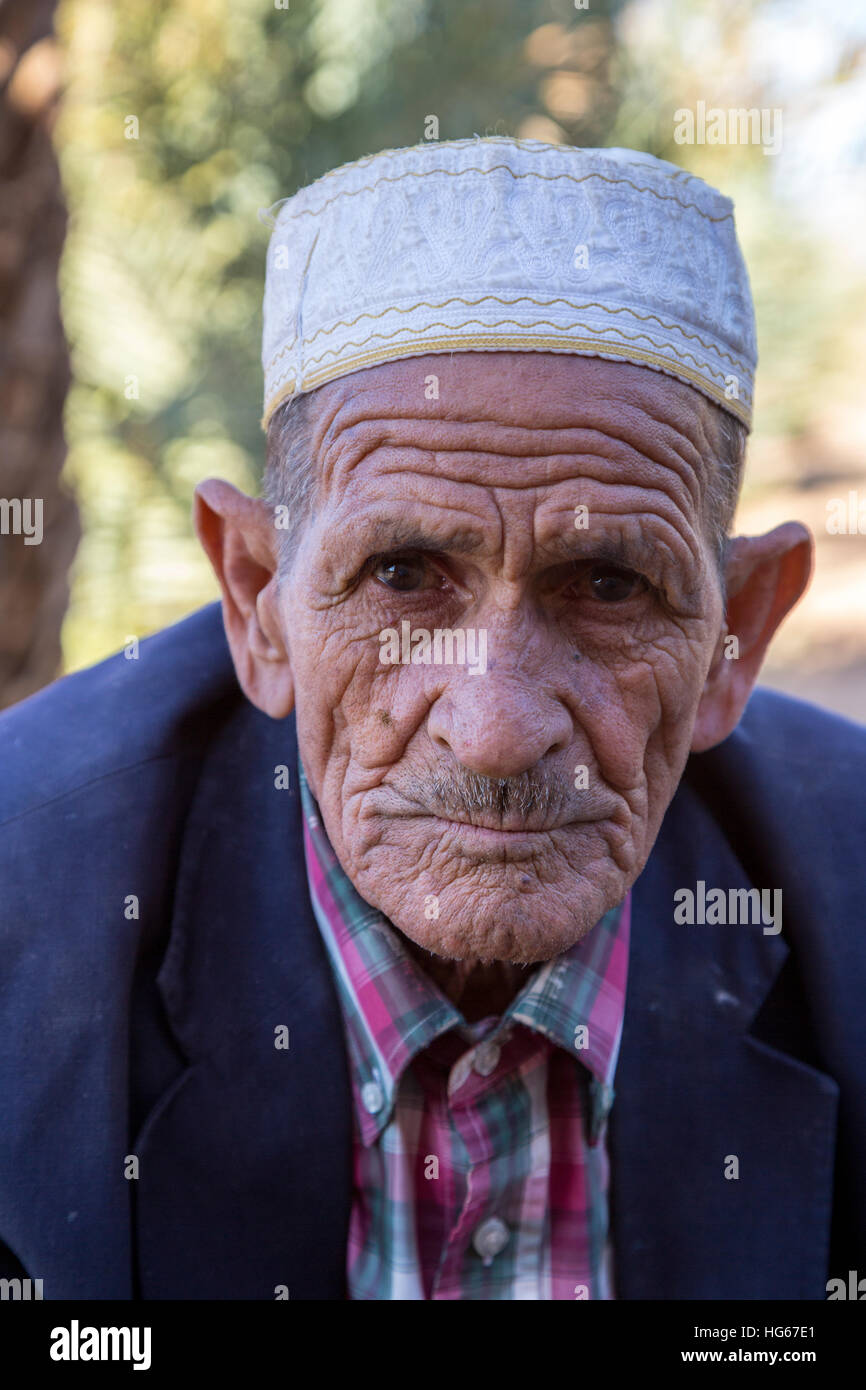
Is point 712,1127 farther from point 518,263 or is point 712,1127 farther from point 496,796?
point 518,263

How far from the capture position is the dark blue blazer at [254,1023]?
1.84 meters

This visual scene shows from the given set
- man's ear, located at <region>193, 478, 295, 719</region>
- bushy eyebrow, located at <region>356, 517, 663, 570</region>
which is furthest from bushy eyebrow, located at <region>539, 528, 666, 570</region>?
man's ear, located at <region>193, 478, 295, 719</region>

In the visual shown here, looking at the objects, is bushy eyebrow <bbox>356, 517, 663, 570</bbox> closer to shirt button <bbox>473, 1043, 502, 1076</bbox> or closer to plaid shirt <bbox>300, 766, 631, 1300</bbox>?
plaid shirt <bbox>300, 766, 631, 1300</bbox>

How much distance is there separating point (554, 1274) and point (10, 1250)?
0.88 meters

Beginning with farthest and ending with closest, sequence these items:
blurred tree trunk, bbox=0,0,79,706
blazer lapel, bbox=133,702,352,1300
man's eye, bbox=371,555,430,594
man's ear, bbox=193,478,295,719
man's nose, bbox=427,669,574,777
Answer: blurred tree trunk, bbox=0,0,79,706 → man's ear, bbox=193,478,295,719 → blazer lapel, bbox=133,702,352,1300 → man's eye, bbox=371,555,430,594 → man's nose, bbox=427,669,574,777

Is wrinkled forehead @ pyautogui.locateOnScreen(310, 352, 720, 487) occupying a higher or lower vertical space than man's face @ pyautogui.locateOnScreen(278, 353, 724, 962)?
higher

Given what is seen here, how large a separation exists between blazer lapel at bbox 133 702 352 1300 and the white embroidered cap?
87cm

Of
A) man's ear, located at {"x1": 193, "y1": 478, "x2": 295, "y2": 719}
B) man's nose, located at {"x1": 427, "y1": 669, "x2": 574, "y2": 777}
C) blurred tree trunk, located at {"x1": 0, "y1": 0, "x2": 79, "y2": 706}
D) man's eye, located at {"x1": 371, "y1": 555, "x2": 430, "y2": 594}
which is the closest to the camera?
man's nose, located at {"x1": 427, "y1": 669, "x2": 574, "y2": 777}

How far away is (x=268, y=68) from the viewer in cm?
461

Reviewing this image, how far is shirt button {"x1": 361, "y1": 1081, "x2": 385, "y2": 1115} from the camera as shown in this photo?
6.34ft

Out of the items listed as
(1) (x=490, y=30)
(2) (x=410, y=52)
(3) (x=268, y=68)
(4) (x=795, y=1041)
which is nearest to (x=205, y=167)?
(3) (x=268, y=68)

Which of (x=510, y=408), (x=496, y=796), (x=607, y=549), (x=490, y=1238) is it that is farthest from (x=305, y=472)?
(x=490, y=1238)

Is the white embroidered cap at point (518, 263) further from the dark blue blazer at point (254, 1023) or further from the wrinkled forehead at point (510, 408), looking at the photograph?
the dark blue blazer at point (254, 1023)
